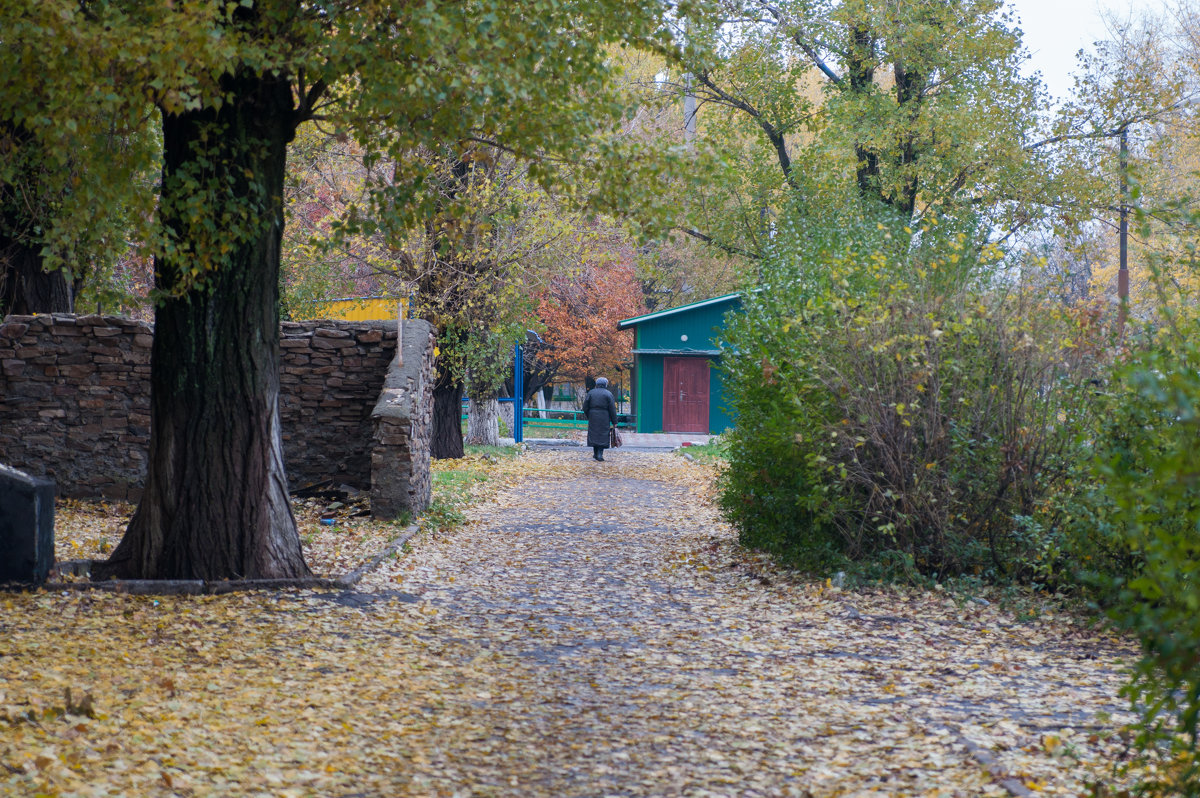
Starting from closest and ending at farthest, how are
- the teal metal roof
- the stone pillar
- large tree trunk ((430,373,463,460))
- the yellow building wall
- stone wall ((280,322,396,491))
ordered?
1. the stone pillar
2. stone wall ((280,322,396,491))
3. the yellow building wall
4. large tree trunk ((430,373,463,460))
5. the teal metal roof

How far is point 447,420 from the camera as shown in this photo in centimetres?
2020

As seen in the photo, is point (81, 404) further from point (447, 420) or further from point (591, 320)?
point (591, 320)

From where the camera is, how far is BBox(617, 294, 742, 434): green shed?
33.2m

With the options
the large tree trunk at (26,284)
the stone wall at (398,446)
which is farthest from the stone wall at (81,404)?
the stone wall at (398,446)

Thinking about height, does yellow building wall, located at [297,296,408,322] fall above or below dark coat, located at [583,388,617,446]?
above

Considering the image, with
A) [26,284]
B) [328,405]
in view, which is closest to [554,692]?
[328,405]

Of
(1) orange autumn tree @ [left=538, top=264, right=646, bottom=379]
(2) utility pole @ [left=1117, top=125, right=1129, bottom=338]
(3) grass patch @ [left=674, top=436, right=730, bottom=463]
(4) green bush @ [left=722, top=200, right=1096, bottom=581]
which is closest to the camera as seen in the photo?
(2) utility pole @ [left=1117, top=125, right=1129, bottom=338]

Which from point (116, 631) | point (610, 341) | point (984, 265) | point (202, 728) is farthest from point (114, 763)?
point (610, 341)

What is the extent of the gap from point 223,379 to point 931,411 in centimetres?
519

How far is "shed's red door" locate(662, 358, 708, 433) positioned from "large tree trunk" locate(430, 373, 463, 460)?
14.5m

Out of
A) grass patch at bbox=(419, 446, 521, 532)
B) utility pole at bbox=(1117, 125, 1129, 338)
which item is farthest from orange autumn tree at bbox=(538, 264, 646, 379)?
utility pole at bbox=(1117, 125, 1129, 338)

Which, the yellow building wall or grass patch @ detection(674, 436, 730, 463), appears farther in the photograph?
grass patch @ detection(674, 436, 730, 463)

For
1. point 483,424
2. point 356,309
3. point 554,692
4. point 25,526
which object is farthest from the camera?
point 483,424

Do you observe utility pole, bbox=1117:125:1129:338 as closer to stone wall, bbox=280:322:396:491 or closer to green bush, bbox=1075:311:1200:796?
green bush, bbox=1075:311:1200:796
